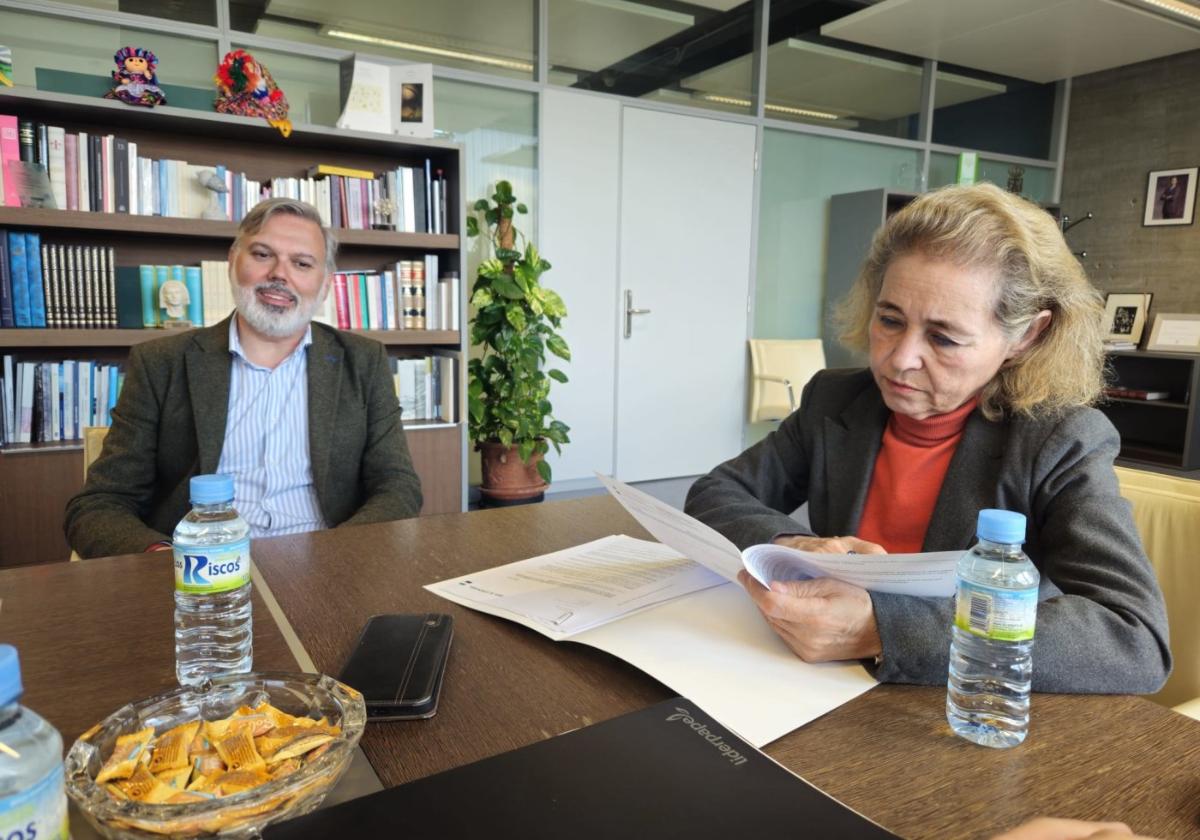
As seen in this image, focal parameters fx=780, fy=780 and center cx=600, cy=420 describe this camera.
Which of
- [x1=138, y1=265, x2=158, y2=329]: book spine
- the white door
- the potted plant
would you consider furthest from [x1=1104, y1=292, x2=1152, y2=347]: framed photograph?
[x1=138, y1=265, x2=158, y2=329]: book spine

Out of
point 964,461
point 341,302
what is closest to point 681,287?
point 341,302

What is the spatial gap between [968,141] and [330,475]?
19.7 ft

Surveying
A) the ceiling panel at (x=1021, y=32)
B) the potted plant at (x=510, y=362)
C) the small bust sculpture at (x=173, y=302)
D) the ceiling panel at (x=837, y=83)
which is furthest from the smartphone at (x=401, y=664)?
the ceiling panel at (x=1021, y=32)

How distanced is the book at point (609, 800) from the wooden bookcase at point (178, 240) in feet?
9.58

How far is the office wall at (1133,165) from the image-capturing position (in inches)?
223

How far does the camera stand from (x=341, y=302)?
11.2 feet

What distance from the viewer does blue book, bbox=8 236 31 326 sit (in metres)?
2.79

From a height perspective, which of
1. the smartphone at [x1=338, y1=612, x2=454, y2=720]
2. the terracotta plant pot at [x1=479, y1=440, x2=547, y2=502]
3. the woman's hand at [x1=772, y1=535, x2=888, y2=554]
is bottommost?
the terracotta plant pot at [x1=479, y1=440, x2=547, y2=502]

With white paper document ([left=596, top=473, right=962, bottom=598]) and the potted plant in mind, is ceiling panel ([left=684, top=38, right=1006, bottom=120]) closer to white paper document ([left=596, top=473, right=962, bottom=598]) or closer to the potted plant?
the potted plant

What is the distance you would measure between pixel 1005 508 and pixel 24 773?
1088 millimetres

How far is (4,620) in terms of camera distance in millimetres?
904

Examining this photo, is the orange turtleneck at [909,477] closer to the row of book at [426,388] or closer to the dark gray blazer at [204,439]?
the dark gray blazer at [204,439]

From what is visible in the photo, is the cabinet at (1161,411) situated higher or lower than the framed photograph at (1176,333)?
lower

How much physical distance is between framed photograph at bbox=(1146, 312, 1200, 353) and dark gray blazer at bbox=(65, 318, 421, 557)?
5.82 m
